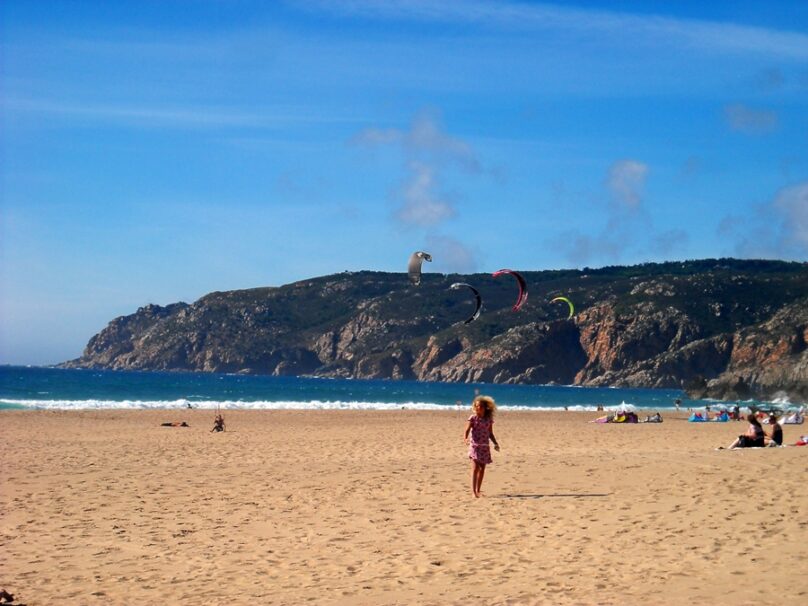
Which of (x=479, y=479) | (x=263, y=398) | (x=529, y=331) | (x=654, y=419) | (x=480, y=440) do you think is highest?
(x=529, y=331)

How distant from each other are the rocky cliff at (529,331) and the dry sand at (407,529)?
70.6m

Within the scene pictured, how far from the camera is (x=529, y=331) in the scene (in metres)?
137

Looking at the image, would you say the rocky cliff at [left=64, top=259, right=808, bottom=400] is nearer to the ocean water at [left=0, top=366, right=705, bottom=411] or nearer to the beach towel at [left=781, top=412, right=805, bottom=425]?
the ocean water at [left=0, top=366, right=705, bottom=411]

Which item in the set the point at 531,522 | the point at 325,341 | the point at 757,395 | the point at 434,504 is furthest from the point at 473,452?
the point at 325,341

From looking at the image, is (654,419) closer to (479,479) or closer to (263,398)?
(479,479)

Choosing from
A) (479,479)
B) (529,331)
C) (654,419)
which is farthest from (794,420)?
(529,331)

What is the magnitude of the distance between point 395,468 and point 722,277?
126 metres

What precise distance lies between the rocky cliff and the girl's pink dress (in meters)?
72.2

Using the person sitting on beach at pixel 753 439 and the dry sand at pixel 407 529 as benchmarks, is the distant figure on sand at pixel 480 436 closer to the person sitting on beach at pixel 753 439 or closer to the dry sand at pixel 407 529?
the dry sand at pixel 407 529

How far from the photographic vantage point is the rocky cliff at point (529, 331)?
11488cm

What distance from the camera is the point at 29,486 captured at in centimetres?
1276

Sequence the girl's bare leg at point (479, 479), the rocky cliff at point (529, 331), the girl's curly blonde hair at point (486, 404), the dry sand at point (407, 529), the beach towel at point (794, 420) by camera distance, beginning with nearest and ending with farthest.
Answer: the dry sand at point (407, 529), the girl's bare leg at point (479, 479), the girl's curly blonde hair at point (486, 404), the beach towel at point (794, 420), the rocky cliff at point (529, 331)

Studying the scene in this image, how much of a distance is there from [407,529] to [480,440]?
2.63 meters

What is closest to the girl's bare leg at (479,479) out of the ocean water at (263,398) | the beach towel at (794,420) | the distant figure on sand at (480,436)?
the distant figure on sand at (480,436)
